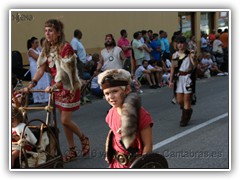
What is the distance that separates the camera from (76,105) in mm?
6109

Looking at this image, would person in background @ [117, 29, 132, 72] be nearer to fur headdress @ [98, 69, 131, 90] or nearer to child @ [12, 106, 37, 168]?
child @ [12, 106, 37, 168]

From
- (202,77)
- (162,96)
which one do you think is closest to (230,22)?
(162,96)

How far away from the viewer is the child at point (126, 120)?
3773 mm

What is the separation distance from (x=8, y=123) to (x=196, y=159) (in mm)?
2503

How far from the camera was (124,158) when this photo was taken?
3902 millimetres

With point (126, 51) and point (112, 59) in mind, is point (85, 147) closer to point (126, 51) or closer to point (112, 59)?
point (112, 59)

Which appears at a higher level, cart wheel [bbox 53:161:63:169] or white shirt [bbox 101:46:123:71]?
white shirt [bbox 101:46:123:71]

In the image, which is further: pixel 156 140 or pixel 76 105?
pixel 156 140

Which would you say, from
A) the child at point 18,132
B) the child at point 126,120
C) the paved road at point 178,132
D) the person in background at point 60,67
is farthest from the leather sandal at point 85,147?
the child at point 126,120

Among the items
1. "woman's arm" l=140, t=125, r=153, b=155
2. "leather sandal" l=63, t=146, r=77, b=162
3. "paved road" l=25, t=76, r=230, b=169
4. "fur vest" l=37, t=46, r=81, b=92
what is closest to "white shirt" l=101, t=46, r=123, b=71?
"paved road" l=25, t=76, r=230, b=169

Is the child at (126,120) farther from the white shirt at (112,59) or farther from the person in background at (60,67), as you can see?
the white shirt at (112,59)

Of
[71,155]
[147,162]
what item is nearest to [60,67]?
[71,155]

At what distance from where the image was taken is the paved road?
6191 millimetres

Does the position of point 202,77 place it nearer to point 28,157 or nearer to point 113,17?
point 113,17
